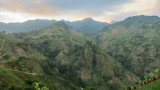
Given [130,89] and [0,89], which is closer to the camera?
[0,89]

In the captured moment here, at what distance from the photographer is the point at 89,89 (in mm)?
133250

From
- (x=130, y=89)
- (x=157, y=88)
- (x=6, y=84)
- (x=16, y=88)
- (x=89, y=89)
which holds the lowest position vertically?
(x=89, y=89)

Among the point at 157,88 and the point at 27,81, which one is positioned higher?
the point at 157,88

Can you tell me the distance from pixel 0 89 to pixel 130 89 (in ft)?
200

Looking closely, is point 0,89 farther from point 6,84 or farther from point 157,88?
point 157,88

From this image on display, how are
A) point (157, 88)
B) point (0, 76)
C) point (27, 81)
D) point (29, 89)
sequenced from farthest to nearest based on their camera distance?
point (27, 81)
point (0, 76)
point (29, 89)
point (157, 88)

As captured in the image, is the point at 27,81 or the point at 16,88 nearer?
the point at 16,88

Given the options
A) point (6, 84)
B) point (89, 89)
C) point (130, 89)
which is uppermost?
point (6, 84)

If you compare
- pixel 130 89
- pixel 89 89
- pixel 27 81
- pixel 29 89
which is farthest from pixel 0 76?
pixel 89 89

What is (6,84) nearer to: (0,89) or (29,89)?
(0,89)

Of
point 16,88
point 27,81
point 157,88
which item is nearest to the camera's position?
point 157,88

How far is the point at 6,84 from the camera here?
69.8m

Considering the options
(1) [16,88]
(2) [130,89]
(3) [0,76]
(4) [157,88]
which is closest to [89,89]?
(2) [130,89]

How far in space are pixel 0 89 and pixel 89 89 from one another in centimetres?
8541
